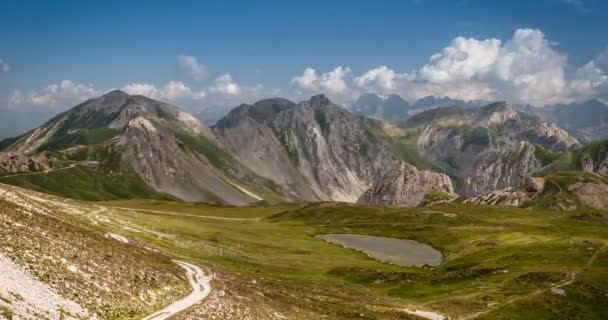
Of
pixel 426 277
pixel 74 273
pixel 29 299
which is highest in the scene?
pixel 74 273

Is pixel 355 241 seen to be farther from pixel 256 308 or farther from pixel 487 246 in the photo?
pixel 256 308

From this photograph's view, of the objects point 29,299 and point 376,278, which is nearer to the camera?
point 29,299

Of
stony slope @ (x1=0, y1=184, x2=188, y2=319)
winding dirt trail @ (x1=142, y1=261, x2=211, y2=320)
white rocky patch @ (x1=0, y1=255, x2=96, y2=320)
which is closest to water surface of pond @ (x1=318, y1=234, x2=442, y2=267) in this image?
winding dirt trail @ (x1=142, y1=261, x2=211, y2=320)

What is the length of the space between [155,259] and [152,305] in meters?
19.1

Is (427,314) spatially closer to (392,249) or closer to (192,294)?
(192,294)

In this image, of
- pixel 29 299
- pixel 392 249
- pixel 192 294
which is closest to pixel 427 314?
pixel 192 294

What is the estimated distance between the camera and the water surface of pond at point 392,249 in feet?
443

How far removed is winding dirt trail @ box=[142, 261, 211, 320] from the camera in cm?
4195

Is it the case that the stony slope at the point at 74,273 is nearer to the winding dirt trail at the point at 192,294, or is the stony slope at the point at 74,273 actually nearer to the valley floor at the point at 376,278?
the winding dirt trail at the point at 192,294

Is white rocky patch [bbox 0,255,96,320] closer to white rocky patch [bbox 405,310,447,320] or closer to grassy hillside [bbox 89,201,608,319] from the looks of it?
grassy hillside [bbox 89,201,608,319]

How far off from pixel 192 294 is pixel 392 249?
113893 mm

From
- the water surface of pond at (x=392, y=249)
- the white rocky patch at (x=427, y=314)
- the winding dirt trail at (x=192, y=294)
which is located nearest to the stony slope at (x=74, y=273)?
the winding dirt trail at (x=192, y=294)

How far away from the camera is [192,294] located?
5184cm

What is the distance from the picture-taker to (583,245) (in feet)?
392
